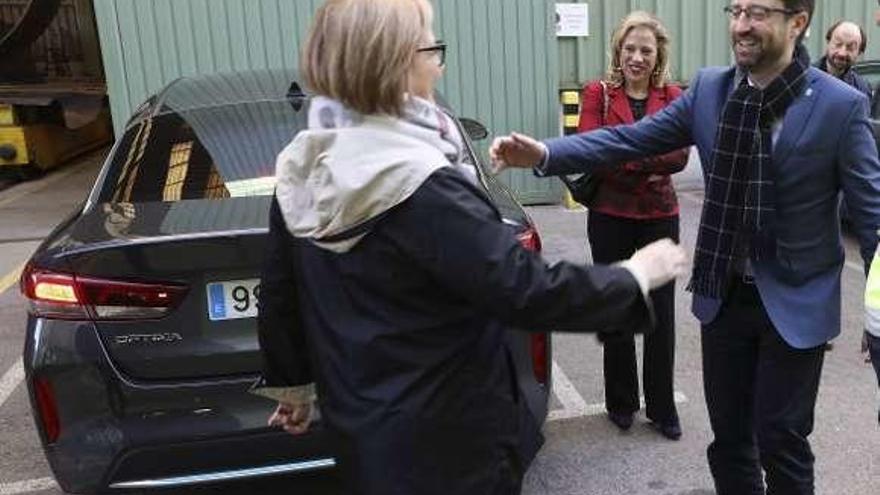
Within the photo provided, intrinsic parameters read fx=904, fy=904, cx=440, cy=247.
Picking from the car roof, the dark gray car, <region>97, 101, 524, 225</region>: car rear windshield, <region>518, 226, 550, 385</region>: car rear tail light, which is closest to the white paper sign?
the car roof

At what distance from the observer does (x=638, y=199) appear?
3533mm

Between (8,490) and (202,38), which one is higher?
(202,38)

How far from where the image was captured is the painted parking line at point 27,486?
3453 millimetres

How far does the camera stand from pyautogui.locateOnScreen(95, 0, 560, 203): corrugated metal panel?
754 cm

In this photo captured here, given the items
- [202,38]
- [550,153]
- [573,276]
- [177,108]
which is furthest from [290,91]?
[202,38]

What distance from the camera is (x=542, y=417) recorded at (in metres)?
2.98

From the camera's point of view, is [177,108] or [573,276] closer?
[573,276]

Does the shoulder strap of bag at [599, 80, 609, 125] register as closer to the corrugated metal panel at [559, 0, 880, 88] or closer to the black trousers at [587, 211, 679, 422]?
the black trousers at [587, 211, 679, 422]

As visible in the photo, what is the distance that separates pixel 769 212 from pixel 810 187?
121 millimetres

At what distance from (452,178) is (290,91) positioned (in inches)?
90.2

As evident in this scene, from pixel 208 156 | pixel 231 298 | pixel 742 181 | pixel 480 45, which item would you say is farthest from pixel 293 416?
pixel 480 45

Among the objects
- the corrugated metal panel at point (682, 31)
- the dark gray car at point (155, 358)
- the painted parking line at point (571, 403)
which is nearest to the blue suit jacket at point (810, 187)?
the dark gray car at point (155, 358)

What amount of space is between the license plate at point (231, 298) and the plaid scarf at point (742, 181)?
1320 millimetres

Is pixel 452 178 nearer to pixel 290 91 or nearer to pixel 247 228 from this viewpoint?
pixel 247 228
